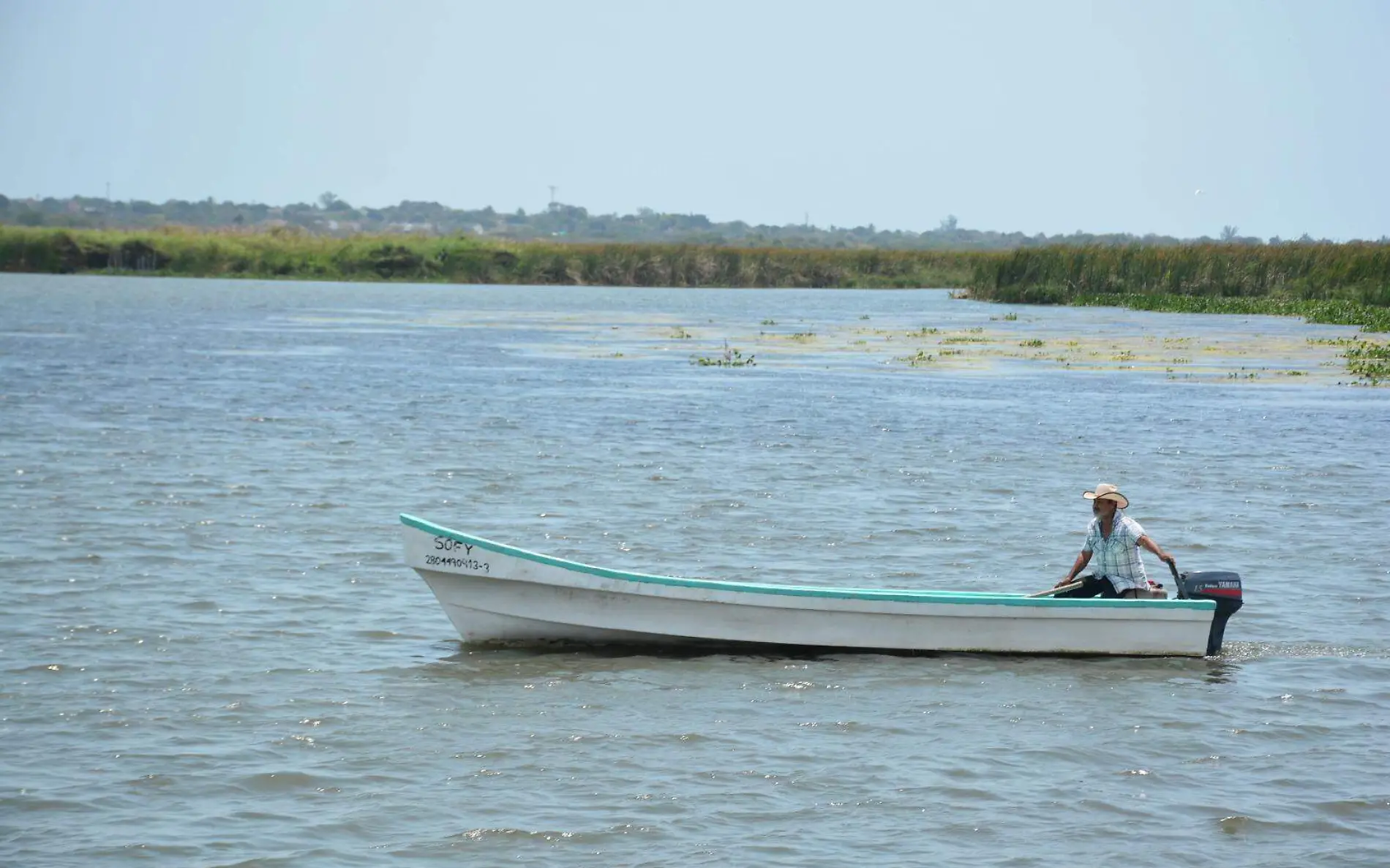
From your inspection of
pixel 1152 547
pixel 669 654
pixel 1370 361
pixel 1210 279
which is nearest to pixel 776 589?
pixel 669 654

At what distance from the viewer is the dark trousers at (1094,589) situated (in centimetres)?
1372

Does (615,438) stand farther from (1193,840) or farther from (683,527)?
(1193,840)

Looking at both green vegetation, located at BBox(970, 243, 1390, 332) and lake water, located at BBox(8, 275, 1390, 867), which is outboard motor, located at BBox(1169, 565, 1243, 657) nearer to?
lake water, located at BBox(8, 275, 1390, 867)

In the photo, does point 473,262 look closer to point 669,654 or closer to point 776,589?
point 669,654

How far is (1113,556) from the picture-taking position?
44.9 feet

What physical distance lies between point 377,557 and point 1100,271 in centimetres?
5344

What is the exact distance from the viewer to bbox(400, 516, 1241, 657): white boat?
13.2 metres

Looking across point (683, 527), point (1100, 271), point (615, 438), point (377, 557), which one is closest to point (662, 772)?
point (377, 557)

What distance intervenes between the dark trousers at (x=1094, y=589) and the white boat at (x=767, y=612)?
34cm

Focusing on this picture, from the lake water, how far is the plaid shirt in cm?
71

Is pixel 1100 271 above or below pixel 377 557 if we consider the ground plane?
Result: above

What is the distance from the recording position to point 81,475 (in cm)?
2291

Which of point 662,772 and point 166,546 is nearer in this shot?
point 662,772

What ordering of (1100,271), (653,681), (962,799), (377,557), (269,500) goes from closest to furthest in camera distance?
1. (962,799)
2. (653,681)
3. (377,557)
4. (269,500)
5. (1100,271)
